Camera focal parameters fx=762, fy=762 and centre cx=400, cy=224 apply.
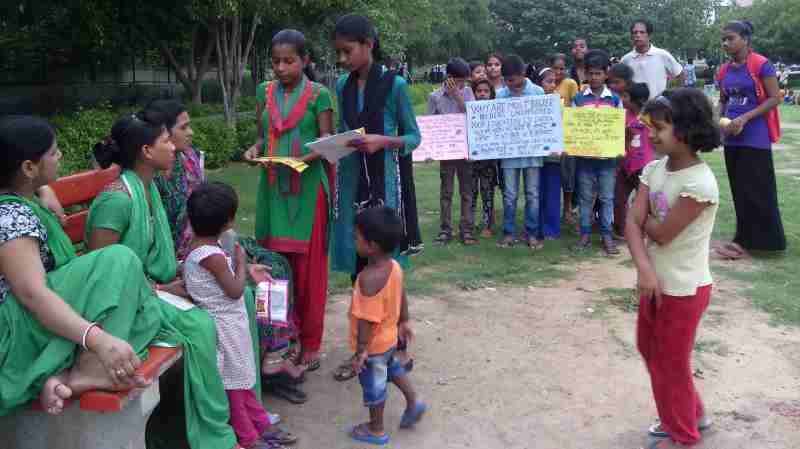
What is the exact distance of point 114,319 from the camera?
9.05 ft

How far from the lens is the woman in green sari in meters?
2.61

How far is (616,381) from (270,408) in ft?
6.21

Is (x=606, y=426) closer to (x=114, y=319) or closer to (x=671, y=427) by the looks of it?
(x=671, y=427)

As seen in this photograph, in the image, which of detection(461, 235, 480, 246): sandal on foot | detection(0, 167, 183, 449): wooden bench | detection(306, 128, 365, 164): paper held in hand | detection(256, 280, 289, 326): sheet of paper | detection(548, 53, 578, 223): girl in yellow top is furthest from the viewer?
detection(548, 53, 578, 223): girl in yellow top

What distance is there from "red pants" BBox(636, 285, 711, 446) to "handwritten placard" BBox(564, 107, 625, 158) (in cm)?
370

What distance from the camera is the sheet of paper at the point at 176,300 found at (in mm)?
3248

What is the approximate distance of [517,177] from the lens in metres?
7.45

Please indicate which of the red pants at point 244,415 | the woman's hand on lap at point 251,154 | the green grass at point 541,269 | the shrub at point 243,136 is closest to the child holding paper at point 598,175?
the green grass at point 541,269

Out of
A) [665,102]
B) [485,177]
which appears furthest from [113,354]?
[485,177]

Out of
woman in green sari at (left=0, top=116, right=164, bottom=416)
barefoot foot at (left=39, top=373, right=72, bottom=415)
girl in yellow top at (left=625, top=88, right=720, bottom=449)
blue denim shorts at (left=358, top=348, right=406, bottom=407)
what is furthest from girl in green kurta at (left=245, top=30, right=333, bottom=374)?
girl in yellow top at (left=625, top=88, right=720, bottom=449)

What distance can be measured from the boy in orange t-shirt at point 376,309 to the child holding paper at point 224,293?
1.66ft

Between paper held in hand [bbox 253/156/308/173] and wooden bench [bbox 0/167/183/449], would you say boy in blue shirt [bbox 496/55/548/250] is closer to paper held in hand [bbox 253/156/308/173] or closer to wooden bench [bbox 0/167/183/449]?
paper held in hand [bbox 253/156/308/173]

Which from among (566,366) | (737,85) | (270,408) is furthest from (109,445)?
(737,85)

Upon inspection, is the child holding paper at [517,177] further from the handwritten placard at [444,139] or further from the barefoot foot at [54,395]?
the barefoot foot at [54,395]
